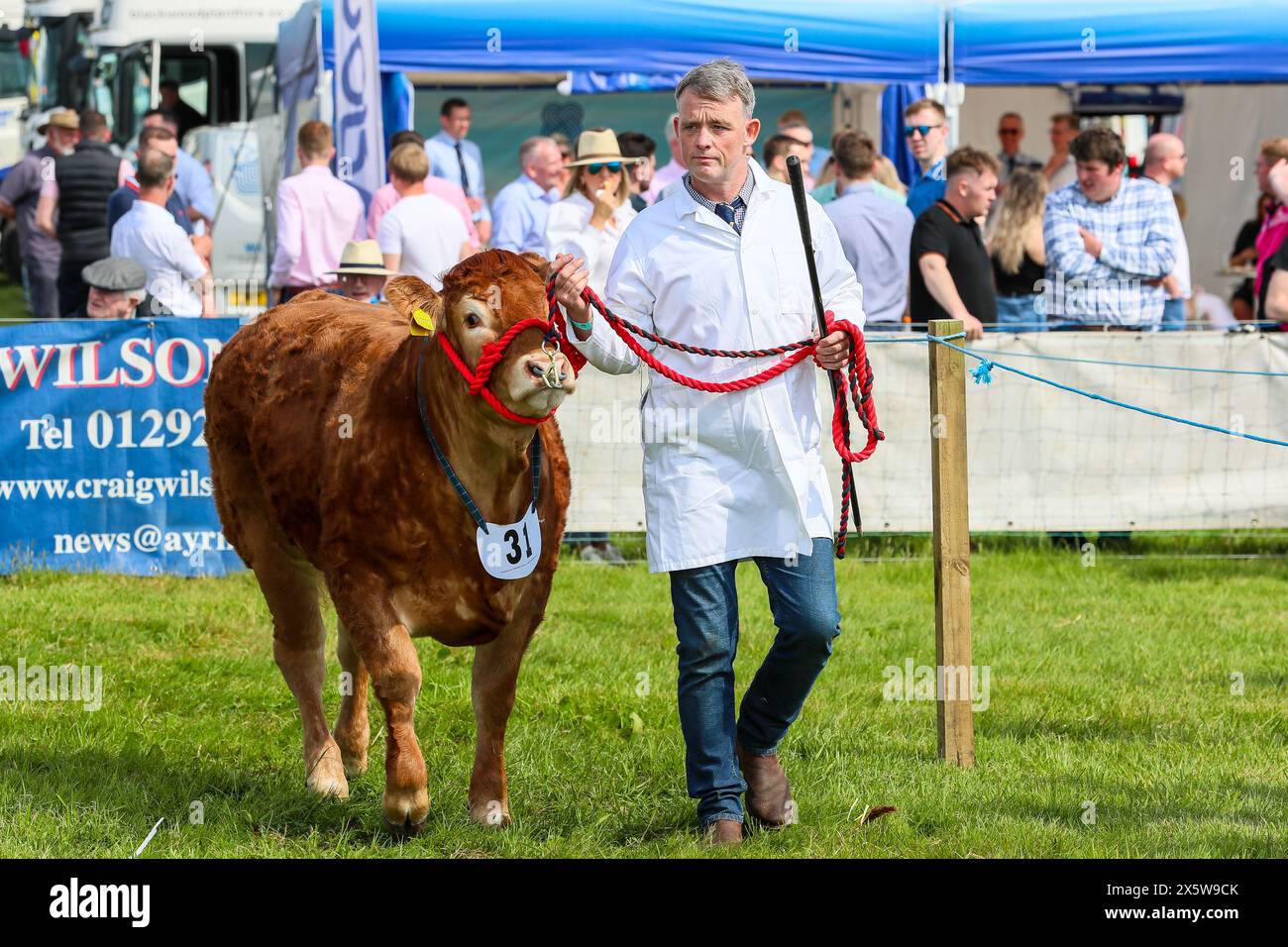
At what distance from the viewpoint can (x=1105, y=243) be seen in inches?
436

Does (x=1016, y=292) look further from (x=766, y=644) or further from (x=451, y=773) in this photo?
(x=451, y=773)

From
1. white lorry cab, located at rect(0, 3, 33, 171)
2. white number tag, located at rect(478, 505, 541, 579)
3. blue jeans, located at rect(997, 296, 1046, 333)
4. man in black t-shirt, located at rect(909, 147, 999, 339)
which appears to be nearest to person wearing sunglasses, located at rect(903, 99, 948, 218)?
blue jeans, located at rect(997, 296, 1046, 333)

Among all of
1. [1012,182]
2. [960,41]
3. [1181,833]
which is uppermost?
[960,41]

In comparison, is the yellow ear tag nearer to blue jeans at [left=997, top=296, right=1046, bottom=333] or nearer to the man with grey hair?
blue jeans at [left=997, top=296, right=1046, bottom=333]

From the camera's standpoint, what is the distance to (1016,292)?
11.8 meters

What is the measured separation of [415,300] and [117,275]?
588cm

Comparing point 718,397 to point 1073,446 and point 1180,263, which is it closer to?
point 1073,446

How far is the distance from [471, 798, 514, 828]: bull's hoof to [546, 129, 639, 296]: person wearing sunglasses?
4.90 meters

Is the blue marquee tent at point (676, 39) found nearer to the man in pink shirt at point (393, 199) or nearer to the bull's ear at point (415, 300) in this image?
the man in pink shirt at point (393, 199)

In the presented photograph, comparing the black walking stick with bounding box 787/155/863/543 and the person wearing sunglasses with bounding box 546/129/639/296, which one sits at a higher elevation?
the person wearing sunglasses with bounding box 546/129/639/296

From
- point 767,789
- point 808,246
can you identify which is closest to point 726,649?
point 767,789

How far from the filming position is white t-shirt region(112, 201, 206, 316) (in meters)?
11.4
